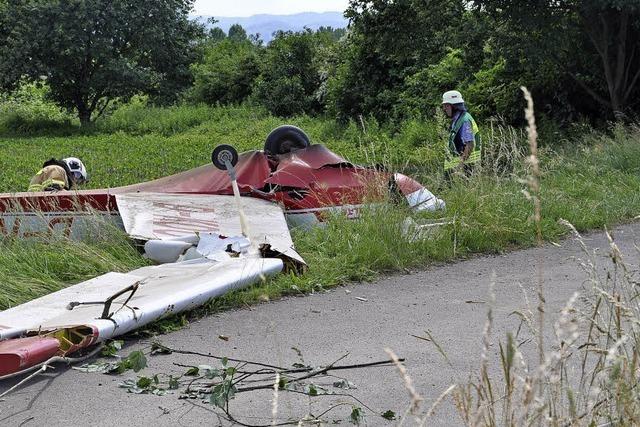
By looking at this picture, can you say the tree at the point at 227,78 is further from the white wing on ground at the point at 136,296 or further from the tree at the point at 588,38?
the white wing on ground at the point at 136,296

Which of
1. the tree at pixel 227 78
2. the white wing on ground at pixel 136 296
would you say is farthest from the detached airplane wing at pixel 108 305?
the tree at pixel 227 78

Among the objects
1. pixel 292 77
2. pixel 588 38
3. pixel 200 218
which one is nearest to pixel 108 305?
pixel 200 218

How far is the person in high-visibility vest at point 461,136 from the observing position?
10.7 metres

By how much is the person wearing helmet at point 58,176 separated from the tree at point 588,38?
932 centimetres

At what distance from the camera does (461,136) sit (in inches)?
424

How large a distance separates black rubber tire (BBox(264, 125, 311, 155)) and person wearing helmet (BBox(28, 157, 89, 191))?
7.55ft

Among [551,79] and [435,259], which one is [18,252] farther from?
[551,79]

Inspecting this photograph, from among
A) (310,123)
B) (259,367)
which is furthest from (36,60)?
(259,367)

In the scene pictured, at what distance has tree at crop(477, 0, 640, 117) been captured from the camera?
16.2m

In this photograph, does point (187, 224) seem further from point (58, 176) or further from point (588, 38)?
point (588, 38)

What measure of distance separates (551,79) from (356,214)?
1132 centimetres

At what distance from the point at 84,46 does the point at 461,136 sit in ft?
83.0

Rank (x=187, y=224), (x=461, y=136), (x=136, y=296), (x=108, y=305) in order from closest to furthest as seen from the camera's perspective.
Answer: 1. (x=108, y=305)
2. (x=136, y=296)
3. (x=187, y=224)
4. (x=461, y=136)

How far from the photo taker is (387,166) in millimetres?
9367
